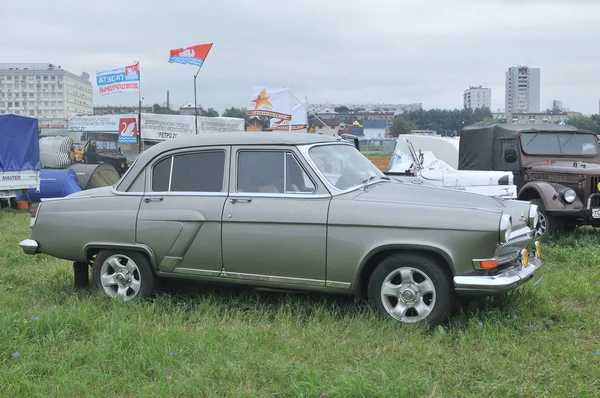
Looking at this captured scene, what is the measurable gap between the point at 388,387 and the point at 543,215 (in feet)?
21.0

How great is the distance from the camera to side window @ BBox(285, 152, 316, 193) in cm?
503

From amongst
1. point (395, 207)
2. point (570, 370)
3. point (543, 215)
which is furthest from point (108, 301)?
point (543, 215)

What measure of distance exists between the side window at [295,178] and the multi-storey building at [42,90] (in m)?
114

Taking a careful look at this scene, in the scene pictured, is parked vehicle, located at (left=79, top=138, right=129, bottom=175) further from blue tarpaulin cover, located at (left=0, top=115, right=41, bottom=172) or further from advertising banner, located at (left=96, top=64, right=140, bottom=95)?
blue tarpaulin cover, located at (left=0, top=115, right=41, bottom=172)

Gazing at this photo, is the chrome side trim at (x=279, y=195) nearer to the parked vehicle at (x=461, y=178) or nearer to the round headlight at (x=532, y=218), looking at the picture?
the round headlight at (x=532, y=218)

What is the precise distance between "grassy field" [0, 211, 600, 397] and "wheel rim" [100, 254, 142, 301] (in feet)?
0.46

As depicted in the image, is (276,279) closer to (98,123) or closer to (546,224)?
(546,224)

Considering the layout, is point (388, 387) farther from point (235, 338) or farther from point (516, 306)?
point (516, 306)

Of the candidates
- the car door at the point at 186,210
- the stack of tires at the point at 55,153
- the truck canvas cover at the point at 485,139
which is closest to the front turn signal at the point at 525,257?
the car door at the point at 186,210

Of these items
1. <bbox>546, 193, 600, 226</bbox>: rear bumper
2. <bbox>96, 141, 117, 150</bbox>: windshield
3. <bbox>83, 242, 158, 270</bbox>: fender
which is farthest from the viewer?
<bbox>96, 141, 117, 150</bbox>: windshield

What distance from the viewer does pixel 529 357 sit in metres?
4.05

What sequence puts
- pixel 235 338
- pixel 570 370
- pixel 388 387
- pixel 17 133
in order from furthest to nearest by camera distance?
pixel 17 133 → pixel 235 338 → pixel 570 370 → pixel 388 387

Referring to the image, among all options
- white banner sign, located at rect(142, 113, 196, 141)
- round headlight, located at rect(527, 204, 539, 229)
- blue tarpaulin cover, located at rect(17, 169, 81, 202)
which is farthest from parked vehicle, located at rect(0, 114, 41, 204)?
white banner sign, located at rect(142, 113, 196, 141)

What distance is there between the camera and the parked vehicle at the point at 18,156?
14781 millimetres
